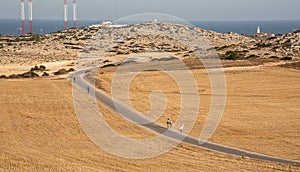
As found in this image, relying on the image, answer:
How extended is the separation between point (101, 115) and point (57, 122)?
3.58m

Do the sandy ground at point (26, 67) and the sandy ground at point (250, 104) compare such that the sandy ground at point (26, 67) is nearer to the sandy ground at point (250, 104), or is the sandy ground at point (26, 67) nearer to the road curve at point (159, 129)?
the sandy ground at point (250, 104)

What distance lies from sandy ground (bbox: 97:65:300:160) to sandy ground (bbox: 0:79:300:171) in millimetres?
3371

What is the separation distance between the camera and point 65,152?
2831cm

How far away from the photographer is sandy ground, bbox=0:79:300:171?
25.4 m

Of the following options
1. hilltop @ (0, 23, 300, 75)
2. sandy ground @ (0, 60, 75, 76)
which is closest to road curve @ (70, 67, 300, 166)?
sandy ground @ (0, 60, 75, 76)

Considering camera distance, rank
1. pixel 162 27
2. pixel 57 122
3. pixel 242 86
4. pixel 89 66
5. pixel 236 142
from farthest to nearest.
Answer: pixel 162 27 < pixel 89 66 < pixel 242 86 < pixel 57 122 < pixel 236 142

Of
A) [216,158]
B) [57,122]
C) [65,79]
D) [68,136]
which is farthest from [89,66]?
[216,158]

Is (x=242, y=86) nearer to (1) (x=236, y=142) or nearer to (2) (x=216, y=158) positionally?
(1) (x=236, y=142)

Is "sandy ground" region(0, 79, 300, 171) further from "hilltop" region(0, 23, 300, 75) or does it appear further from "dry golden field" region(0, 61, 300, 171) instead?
"hilltop" region(0, 23, 300, 75)

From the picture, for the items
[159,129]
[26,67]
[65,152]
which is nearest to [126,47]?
[26,67]

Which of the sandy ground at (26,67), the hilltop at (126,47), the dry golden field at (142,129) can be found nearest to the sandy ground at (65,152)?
the dry golden field at (142,129)

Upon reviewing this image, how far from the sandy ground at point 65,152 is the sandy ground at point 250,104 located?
3371mm

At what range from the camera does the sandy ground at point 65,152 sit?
25.4 metres

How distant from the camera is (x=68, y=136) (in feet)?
107
